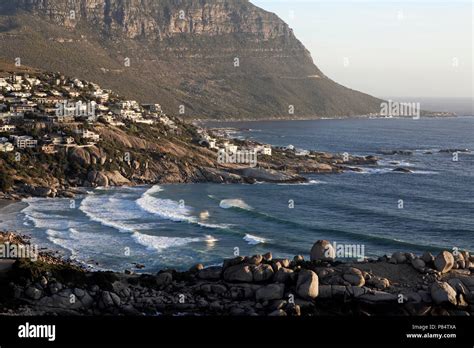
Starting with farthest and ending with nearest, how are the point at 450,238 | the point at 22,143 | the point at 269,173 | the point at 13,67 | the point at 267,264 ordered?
the point at 13,67 → the point at 269,173 → the point at 22,143 → the point at 450,238 → the point at 267,264

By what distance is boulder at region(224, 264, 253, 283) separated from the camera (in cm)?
3428

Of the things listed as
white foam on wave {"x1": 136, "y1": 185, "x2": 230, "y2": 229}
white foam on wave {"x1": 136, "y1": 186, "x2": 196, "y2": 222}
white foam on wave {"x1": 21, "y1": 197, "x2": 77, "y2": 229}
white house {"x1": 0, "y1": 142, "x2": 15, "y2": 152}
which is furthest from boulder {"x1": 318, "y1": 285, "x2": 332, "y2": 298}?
white house {"x1": 0, "y1": 142, "x2": 15, "y2": 152}

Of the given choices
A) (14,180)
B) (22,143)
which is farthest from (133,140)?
(14,180)

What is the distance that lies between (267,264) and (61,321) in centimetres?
2496

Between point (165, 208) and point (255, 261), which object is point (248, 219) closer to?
point (165, 208)

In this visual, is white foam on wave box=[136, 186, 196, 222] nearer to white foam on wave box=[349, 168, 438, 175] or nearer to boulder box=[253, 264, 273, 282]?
boulder box=[253, 264, 273, 282]

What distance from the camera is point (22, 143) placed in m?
84.4

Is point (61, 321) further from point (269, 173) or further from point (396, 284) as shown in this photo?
point (269, 173)

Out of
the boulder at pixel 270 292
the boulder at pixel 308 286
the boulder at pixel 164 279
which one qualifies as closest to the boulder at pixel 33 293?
the boulder at pixel 164 279

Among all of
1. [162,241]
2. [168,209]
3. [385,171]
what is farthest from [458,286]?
[385,171]

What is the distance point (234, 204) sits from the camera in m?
68.8

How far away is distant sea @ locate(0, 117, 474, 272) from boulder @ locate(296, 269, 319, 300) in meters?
11.9

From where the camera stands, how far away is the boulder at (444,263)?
1414 inches

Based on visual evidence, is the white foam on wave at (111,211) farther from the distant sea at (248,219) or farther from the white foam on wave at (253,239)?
the white foam on wave at (253,239)
